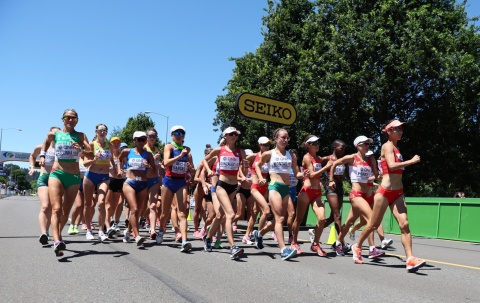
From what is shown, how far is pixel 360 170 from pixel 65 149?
189 inches

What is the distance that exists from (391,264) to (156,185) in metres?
4.64

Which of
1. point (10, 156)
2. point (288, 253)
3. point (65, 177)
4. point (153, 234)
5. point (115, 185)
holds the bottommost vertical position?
point (153, 234)

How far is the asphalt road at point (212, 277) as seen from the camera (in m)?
4.80

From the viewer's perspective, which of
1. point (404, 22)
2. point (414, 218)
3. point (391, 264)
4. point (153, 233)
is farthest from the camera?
point (404, 22)

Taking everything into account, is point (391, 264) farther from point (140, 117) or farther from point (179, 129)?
point (140, 117)

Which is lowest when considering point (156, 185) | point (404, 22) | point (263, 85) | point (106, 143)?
point (156, 185)

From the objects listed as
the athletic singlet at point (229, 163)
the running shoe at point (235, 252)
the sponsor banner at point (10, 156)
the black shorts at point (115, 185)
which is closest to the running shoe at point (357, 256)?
the running shoe at point (235, 252)

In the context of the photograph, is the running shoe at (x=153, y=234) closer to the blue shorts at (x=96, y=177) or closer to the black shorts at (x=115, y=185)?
the blue shorts at (x=96, y=177)

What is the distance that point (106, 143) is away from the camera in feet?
33.4

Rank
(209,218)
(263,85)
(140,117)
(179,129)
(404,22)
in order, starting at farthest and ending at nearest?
(140,117), (263,85), (404,22), (209,218), (179,129)

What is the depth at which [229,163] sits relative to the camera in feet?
26.9

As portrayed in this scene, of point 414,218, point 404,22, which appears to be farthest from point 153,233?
point 404,22

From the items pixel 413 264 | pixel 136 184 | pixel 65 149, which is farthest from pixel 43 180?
pixel 413 264

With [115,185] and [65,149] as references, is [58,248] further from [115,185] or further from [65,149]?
[115,185]
